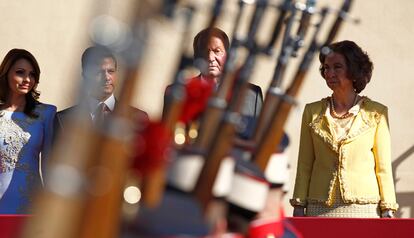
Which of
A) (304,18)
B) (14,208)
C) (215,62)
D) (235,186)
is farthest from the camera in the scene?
(14,208)

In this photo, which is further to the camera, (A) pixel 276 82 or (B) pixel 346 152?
(B) pixel 346 152

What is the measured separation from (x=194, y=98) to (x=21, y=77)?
2844 millimetres

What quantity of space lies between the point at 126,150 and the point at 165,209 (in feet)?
0.48

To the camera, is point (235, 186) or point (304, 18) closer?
point (235, 186)

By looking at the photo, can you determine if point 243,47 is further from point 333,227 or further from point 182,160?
point 333,227

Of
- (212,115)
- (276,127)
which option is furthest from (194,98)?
(276,127)

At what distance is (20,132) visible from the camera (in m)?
3.89

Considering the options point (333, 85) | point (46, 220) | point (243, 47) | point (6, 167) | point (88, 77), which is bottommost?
point (46, 220)

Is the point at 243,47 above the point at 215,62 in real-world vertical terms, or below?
below

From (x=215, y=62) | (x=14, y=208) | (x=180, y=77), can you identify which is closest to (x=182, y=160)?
(x=180, y=77)

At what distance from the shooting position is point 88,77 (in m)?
0.94

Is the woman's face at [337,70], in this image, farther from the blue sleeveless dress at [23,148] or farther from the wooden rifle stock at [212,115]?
the wooden rifle stock at [212,115]

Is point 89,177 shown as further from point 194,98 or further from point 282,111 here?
point 282,111

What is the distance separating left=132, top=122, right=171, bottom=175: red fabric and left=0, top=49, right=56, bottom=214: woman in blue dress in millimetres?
2675
